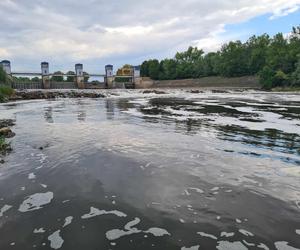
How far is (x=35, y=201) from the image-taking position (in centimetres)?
700

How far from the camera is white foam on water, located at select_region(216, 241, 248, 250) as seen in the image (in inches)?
199

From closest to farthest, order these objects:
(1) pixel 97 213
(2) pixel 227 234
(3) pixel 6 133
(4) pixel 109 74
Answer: (2) pixel 227 234, (1) pixel 97 213, (3) pixel 6 133, (4) pixel 109 74

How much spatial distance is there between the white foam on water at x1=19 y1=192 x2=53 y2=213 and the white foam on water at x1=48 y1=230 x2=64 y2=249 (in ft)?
4.42

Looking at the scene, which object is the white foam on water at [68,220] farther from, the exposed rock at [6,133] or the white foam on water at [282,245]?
the exposed rock at [6,133]

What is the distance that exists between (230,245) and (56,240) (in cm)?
278

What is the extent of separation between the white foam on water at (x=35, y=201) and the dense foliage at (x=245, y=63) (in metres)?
89.8

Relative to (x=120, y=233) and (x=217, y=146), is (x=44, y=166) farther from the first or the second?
(x=217, y=146)

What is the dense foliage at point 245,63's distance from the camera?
320 feet

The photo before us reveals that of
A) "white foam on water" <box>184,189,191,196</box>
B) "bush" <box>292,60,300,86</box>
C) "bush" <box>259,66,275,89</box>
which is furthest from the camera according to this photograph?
"bush" <box>259,66,275,89</box>

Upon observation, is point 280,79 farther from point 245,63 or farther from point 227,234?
point 227,234

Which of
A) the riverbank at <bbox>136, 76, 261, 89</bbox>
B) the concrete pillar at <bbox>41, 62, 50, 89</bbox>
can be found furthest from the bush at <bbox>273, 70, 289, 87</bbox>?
the concrete pillar at <bbox>41, 62, 50, 89</bbox>

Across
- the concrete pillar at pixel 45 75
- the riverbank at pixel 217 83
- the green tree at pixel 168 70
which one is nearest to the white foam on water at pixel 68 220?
the concrete pillar at pixel 45 75

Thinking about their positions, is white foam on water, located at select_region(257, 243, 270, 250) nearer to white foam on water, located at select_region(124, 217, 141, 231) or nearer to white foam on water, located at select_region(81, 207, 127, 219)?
white foam on water, located at select_region(124, 217, 141, 231)

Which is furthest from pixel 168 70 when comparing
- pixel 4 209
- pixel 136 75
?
pixel 4 209
